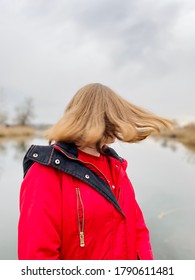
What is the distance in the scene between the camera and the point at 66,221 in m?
0.92

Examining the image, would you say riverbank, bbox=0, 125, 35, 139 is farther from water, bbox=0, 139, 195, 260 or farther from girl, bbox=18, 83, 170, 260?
girl, bbox=18, 83, 170, 260

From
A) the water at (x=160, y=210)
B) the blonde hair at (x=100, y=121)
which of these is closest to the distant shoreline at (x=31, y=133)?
the water at (x=160, y=210)

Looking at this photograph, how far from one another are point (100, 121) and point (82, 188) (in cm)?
24

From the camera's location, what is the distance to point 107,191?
3.26ft

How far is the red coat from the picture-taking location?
0.89 m

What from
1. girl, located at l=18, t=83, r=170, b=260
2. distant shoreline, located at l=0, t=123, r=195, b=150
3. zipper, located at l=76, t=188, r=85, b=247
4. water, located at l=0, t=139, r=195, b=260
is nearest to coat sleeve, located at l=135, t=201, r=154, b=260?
girl, located at l=18, t=83, r=170, b=260

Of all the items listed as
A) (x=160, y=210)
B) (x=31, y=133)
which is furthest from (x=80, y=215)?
(x=31, y=133)

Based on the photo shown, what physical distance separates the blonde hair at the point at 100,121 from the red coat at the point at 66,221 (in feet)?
0.41

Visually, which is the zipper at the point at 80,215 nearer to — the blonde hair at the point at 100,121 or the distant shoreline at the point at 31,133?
the blonde hair at the point at 100,121

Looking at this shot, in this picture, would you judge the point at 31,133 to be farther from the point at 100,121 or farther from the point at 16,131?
the point at 100,121

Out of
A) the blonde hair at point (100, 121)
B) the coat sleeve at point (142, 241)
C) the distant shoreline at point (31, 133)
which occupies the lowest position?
the coat sleeve at point (142, 241)

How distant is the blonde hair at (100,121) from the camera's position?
0.96 meters

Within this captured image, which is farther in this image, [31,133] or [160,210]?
[31,133]
